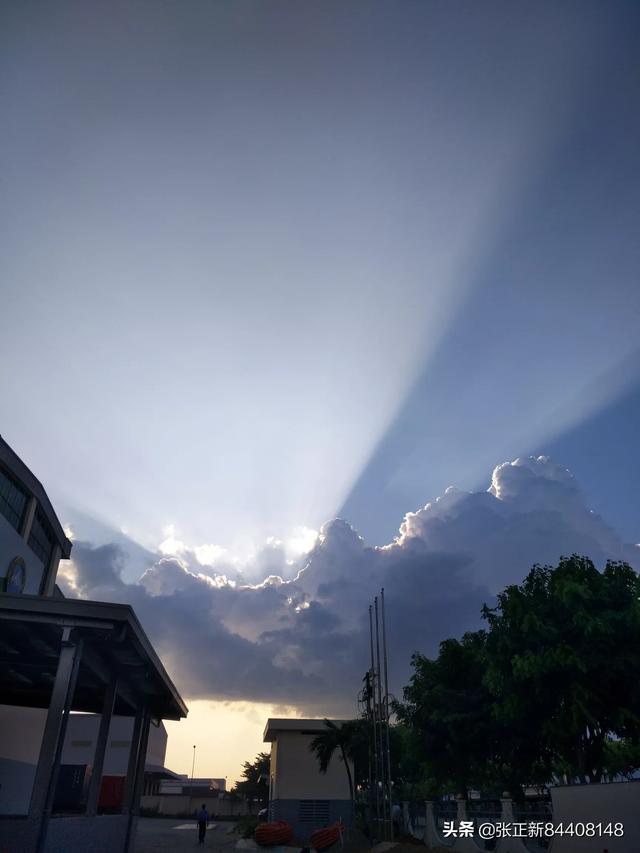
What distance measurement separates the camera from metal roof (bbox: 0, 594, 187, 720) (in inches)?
504

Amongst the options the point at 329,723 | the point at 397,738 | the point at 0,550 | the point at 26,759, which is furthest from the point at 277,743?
the point at 0,550

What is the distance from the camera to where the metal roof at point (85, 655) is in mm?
12789

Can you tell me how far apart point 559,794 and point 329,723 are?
25927 millimetres

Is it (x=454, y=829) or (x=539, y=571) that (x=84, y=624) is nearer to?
(x=454, y=829)

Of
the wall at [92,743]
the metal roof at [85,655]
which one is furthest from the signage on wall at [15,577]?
the wall at [92,743]

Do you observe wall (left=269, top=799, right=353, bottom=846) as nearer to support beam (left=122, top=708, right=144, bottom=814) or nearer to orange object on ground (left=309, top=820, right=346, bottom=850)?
orange object on ground (left=309, top=820, right=346, bottom=850)

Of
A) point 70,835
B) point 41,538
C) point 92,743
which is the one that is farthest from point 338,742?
point 70,835

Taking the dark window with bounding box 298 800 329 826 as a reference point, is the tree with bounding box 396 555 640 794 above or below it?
above

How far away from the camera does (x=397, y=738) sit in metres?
51.0

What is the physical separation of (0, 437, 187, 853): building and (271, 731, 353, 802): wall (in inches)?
481

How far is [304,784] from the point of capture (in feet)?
133

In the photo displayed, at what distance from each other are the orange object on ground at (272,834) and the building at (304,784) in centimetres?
585

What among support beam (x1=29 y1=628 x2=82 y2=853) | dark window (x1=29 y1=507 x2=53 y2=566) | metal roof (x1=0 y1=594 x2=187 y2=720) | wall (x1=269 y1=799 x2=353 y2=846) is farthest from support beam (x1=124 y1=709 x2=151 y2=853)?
wall (x1=269 y1=799 x2=353 y2=846)

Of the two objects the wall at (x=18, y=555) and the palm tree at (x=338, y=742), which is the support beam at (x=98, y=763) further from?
the palm tree at (x=338, y=742)
